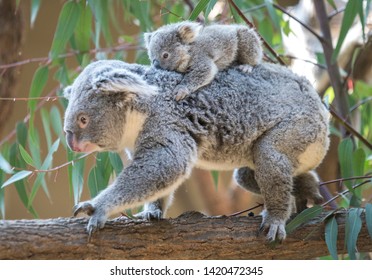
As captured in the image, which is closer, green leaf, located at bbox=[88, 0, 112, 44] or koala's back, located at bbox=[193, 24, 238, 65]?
koala's back, located at bbox=[193, 24, 238, 65]

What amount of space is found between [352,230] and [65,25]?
5.85ft

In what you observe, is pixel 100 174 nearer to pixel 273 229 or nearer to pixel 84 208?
pixel 84 208

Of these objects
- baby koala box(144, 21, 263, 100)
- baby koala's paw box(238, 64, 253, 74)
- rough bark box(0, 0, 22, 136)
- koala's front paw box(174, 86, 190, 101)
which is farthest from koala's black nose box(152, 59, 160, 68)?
rough bark box(0, 0, 22, 136)

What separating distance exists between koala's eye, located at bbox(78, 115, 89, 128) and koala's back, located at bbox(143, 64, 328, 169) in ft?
0.97

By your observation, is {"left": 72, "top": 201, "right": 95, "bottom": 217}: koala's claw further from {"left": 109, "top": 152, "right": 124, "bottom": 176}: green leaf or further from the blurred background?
{"left": 109, "top": 152, "right": 124, "bottom": 176}: green leaf

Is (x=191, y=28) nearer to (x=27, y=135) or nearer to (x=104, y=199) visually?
(x=104, y=199)

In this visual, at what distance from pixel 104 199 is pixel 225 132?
0.65 m

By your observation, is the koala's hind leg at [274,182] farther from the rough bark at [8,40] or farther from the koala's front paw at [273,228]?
the rough bark at [8,40]

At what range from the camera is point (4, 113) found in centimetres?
371

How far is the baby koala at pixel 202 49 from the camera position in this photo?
100 inches

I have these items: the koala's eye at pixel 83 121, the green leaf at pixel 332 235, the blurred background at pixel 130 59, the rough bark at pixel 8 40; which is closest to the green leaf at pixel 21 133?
the blurred background at pixel 130 59

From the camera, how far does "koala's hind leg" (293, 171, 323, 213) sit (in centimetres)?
275

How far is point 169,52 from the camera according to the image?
262cm
